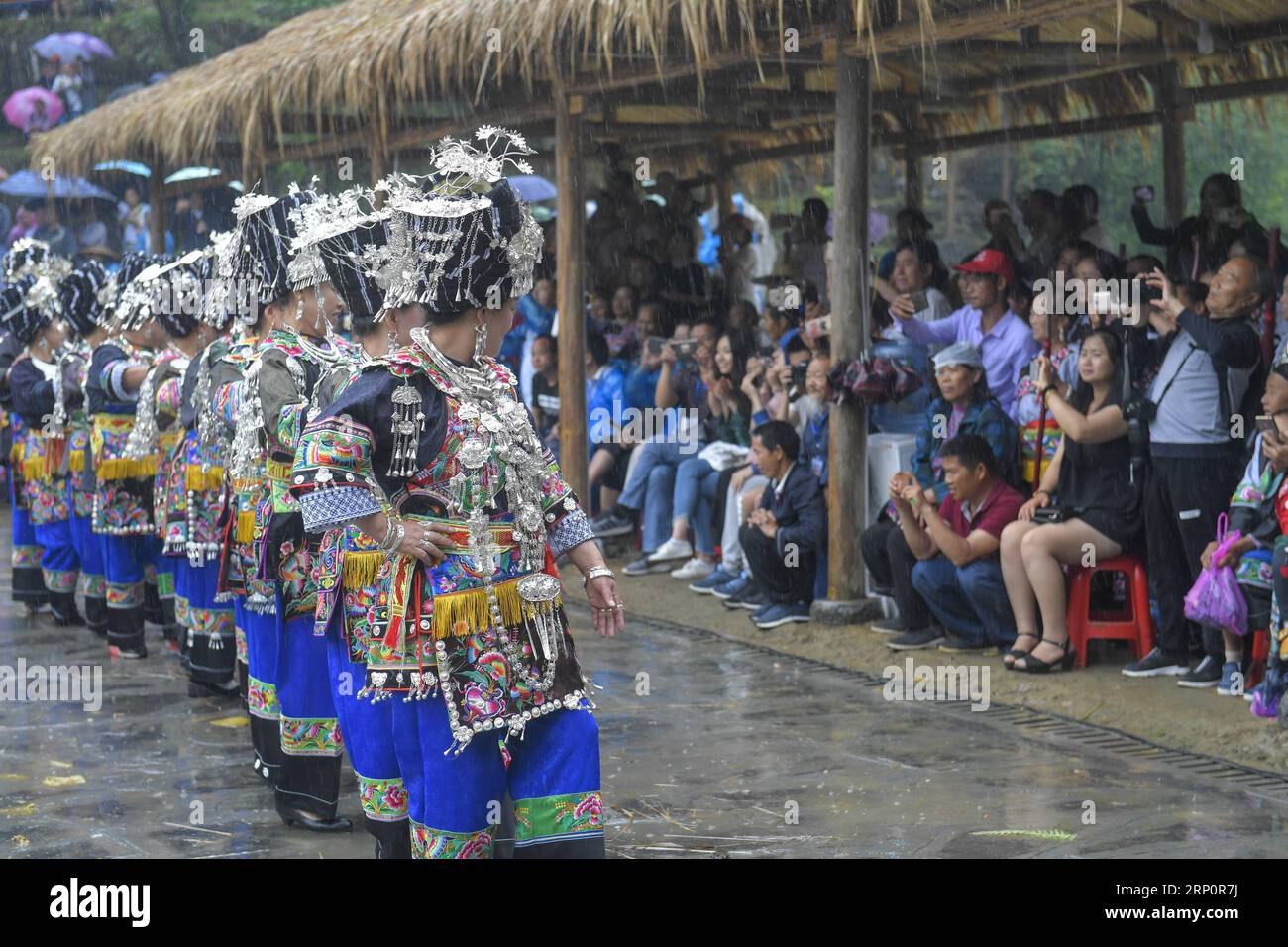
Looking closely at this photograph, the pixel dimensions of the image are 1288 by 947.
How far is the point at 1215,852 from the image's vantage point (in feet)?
16.6

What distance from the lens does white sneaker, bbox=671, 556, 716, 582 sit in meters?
10.3

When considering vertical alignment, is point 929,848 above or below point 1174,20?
below

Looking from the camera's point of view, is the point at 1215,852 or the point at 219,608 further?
the point at 219,608

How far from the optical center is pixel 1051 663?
7.48 metres

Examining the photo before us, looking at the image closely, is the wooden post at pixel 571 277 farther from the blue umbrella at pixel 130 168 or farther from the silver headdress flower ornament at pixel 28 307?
the blue umbrella at pixel 130 168

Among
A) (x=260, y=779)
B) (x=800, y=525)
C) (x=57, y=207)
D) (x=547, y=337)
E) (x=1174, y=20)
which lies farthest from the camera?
(x=57, y=207)

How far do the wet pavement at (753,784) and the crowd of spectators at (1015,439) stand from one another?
0.82m

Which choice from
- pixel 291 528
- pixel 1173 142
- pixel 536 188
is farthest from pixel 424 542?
pixel 536 188

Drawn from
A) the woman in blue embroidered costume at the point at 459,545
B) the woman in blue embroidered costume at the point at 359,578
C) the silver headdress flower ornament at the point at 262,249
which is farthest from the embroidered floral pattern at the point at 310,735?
the woman in blue embroidered costume at the point at 459,545

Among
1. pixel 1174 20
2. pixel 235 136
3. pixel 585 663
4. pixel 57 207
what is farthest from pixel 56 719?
pixel 57 207

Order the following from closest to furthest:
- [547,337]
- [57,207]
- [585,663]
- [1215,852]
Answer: [1215,852]
[585,663]
[547,337]
[57,207]

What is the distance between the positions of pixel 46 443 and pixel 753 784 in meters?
5.39

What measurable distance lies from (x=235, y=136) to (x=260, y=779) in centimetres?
935

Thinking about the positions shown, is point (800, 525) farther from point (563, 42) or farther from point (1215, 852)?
point (1215, 852)
